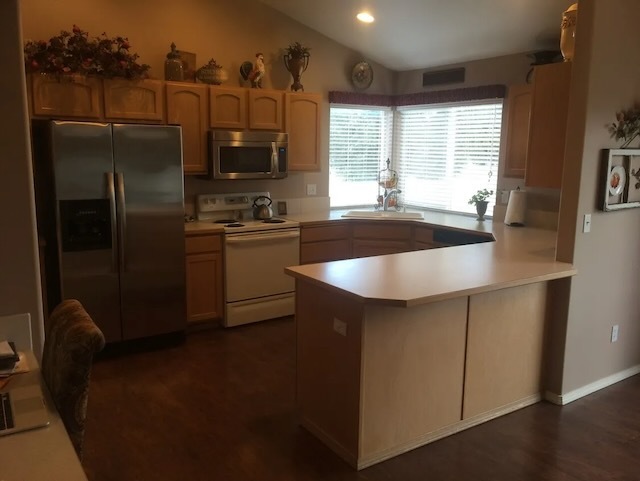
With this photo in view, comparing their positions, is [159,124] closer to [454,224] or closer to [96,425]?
[96,425]

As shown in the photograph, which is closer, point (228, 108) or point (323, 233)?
point (228, 108)

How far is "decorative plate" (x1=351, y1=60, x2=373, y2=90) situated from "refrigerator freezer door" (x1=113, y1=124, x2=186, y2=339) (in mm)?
2273

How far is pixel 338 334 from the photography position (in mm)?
2646

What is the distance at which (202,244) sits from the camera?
434 cm

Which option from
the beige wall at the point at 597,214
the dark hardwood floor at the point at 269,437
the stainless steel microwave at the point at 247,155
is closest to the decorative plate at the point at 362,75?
the stainless steel microwave at the point at 247,155

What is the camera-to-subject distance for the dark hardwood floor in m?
2.58

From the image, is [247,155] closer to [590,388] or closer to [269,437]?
[269,437]

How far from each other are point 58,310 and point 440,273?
5.89 feet

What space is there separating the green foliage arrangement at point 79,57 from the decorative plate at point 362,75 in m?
2.29

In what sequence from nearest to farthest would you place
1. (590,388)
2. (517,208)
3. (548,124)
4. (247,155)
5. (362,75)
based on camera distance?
(590,388)
(548,124)
(517,208)
(247,155)
(362,75)

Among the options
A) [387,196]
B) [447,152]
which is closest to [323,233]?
[387,196]

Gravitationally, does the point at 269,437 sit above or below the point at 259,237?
below

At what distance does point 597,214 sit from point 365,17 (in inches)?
105

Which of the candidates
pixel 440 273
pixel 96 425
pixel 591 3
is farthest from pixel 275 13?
pixel 96 425
